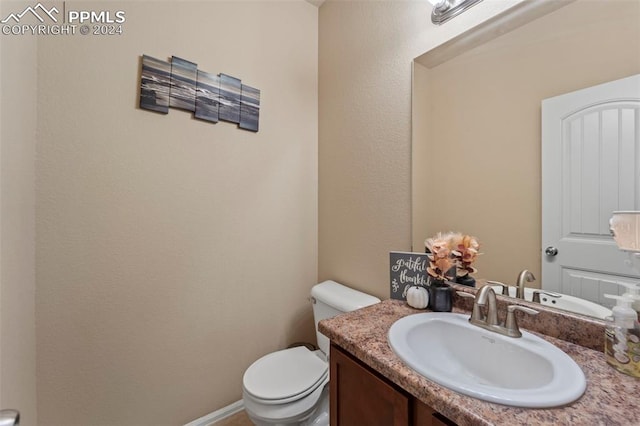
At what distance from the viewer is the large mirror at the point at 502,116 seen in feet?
2.29

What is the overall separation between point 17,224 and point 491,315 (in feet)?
5.19

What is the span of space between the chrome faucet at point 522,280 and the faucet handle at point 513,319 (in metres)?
0.10

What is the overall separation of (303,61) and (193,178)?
43.7 inches

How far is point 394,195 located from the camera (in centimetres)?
125

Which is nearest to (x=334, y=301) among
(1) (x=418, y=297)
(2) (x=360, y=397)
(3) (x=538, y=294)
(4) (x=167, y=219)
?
(1) (x=418, y=297)

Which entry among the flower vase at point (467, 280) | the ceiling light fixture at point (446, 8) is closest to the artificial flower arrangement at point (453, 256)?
the flower vase at point (467, 280)

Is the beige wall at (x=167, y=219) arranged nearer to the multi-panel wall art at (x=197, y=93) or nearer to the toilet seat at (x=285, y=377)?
the multi-panel wall art at (x=197, y=93)

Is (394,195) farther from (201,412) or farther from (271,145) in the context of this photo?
(201,412)

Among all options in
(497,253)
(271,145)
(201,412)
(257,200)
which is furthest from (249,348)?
(497,253)

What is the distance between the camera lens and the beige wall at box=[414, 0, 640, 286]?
27.4 inches

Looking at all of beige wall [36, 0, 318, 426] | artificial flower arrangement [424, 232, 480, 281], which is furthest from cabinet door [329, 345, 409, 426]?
beige wall [36, 0, 318, 426]

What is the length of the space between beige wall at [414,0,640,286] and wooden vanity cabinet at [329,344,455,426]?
0.59 m

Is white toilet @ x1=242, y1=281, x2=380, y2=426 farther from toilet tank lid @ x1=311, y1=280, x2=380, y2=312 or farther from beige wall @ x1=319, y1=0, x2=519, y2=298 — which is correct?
beige wall @ x1=319, y1=0, x2=519, y2=298

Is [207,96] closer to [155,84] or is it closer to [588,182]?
[155,84]
